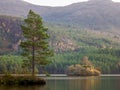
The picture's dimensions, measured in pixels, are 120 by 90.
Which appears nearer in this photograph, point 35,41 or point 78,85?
point 78,85

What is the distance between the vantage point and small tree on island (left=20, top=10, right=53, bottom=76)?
89438mm

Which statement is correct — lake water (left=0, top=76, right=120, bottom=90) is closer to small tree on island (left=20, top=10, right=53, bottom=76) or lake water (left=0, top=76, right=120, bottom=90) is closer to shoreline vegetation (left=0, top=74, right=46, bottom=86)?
shoreline vegetation (left=0, top=74, right=46, bottom=86)

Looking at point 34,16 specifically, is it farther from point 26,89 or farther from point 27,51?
point 26,89

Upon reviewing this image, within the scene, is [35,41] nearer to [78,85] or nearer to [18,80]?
[18,80]

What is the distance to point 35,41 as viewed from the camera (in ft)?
298

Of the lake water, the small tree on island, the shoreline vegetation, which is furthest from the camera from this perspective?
the small tree on island

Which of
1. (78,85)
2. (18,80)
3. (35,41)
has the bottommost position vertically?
(78,85)

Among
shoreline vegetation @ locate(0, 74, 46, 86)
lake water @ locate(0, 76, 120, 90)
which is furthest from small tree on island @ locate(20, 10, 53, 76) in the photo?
shoreline vegetation @ locate(0, 74, 46, 86)

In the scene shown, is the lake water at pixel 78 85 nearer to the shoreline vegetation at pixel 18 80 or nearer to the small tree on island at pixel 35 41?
the shoreline vegetation at pixel 18 80

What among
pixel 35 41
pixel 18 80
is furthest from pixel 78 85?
pixel 35 41

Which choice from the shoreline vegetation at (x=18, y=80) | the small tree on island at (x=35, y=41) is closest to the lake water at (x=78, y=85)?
the shoreline vegetation at (x=18, y=80)

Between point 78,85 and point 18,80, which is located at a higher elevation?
point 18,80

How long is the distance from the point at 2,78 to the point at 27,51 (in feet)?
39.7

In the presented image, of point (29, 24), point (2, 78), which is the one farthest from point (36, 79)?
point (29, 24)
